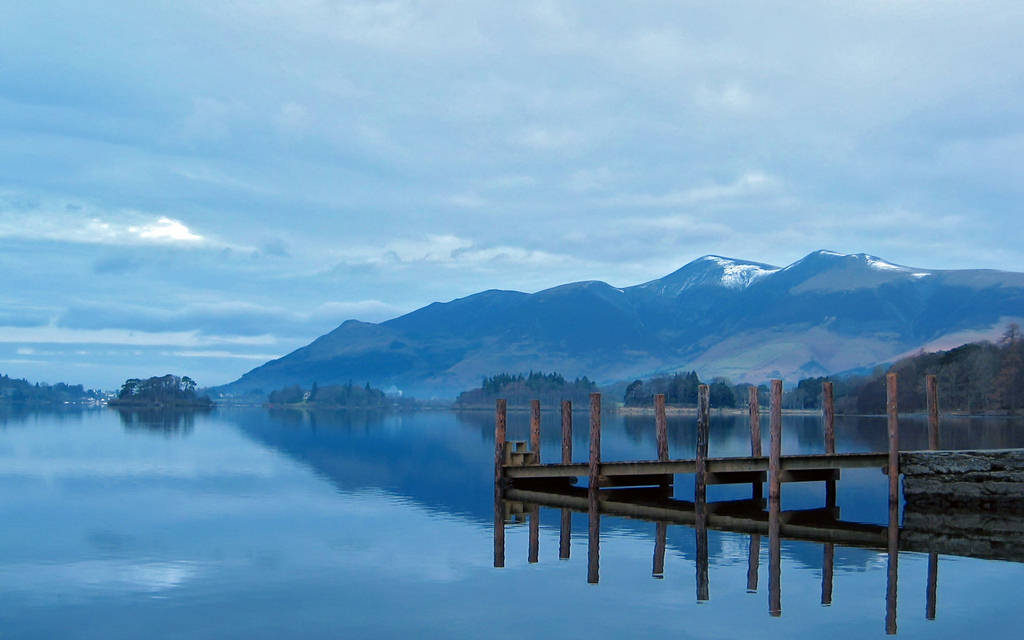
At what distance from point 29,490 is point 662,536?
34.1 meters

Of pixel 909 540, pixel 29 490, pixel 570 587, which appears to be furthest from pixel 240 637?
pixel 29 490

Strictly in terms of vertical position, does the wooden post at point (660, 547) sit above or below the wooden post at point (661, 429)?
below

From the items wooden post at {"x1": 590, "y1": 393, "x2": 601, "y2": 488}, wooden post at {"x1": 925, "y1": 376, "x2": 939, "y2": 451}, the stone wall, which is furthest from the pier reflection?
wooden post at {"x1": 925, "y1": 376, "x2": 939, "y2": 451}

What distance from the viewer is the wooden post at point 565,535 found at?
30.2 meters

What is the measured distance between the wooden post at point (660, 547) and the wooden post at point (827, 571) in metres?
4.02

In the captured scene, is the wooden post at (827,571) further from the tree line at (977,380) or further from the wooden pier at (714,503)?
the tree line at (977,380)

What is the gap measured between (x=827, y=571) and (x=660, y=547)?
5.41 metres

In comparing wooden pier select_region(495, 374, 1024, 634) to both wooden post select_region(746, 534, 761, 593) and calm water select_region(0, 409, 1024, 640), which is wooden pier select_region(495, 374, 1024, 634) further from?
calm water select_region(0, 409, 1024, 640)

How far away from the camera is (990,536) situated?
2953 cm

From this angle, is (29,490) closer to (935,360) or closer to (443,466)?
(443,466)

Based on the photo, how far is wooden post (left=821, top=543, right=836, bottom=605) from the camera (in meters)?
23.8

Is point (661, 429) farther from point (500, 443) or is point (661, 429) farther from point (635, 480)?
point (500, 443)

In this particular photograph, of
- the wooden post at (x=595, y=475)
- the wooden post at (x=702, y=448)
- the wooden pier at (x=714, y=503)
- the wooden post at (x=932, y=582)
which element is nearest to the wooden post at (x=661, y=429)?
the wooden pier at (x=714, y=503)

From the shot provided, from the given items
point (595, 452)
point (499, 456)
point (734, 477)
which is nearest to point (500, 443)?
point (499, 456)
